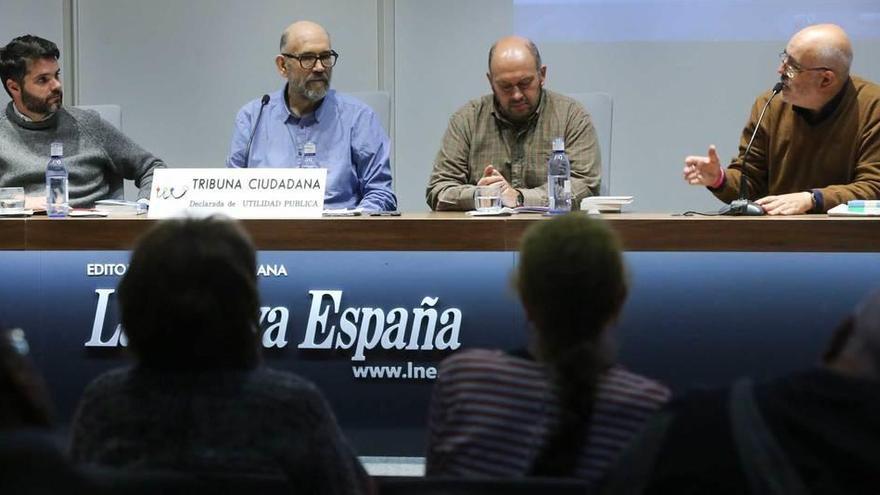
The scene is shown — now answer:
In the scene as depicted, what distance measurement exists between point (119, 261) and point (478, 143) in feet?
4.34

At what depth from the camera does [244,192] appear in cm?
294

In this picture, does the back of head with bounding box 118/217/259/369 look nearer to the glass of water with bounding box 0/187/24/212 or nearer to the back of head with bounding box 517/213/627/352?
the back of head with bounding box 517/213/627/352

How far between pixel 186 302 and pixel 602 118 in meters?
2.65

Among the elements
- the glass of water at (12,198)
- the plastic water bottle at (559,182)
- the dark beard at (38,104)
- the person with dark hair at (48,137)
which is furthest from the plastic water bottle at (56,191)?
the plastic water bottle at (559,182)

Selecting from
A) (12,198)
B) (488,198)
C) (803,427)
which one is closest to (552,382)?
(803,427)

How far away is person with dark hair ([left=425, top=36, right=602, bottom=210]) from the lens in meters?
3.67

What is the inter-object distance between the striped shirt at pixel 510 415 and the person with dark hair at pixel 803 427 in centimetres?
14

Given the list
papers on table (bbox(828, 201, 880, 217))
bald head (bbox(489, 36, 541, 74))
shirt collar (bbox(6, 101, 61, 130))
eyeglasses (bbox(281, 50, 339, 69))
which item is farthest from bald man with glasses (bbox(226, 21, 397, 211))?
papers on table (bbox(828, 201, 880, 217))

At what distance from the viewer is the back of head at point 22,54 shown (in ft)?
12.2

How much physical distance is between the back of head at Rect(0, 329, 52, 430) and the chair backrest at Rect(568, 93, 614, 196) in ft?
8.94

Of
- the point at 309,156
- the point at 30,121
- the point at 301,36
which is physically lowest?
the point at 309,156

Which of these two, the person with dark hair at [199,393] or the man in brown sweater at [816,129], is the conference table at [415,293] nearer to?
the man in brown sweater at [816,129]

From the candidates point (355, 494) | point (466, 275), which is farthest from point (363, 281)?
point (355, 494)

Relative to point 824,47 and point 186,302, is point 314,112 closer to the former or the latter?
point 824,47
